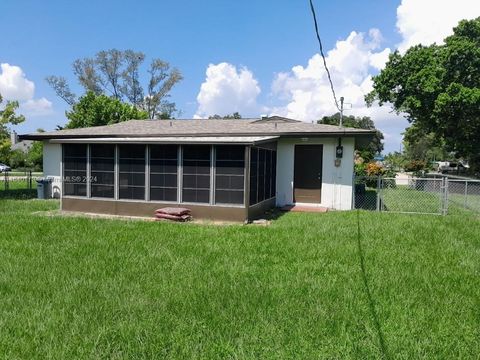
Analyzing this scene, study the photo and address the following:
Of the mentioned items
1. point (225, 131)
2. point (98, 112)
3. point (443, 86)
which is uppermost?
point (443, 86)

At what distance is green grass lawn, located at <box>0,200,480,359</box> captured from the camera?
135 inches

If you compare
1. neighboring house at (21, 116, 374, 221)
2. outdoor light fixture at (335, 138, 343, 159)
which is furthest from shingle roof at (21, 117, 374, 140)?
outdoor light fixture at (335, 138, 343, 159)

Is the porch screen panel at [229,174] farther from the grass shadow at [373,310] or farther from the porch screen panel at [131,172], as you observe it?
the grass shadow at [373,310]

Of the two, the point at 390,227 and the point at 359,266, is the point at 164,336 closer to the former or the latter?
the point at 359,266

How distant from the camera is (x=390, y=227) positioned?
9141mm

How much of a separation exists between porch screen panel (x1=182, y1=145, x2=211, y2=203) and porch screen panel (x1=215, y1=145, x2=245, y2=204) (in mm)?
298

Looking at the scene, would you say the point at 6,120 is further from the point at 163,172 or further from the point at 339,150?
the point at 339,150

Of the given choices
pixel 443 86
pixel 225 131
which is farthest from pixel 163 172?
pixel 443 86

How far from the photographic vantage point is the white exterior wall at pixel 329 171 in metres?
12.7

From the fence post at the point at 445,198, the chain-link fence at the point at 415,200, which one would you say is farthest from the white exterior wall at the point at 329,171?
the fence post at the point at 445,198

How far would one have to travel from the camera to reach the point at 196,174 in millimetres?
10742

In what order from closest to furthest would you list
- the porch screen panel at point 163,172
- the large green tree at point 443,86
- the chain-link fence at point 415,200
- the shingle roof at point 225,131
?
the porch screen panel at point 163,172
the chain-link fence at point 415,200
the shingle roof at point 225,131
the large green tree at point 443,86

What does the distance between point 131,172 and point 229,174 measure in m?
3.03

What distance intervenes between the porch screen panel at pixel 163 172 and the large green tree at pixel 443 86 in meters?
21.1
